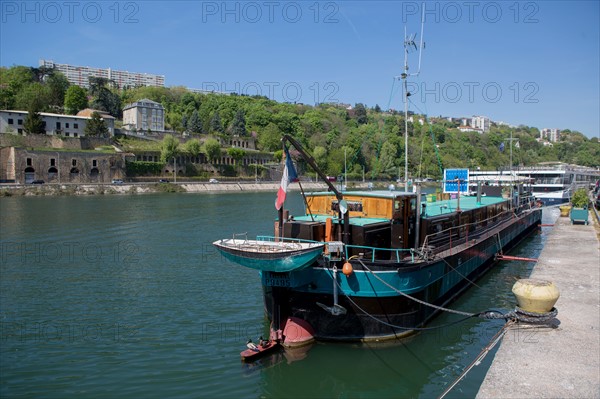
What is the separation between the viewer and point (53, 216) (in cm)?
4259

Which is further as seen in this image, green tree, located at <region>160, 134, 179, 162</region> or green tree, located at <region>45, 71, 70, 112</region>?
green tree, located at <region>45, 71, 70, 112</region>

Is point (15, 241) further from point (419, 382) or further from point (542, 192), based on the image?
point (542, 192)

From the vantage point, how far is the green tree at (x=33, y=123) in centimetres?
8581

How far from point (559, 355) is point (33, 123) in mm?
95554

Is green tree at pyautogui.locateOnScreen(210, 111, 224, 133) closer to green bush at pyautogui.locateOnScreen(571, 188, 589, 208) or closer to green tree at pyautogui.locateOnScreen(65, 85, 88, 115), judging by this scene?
green tree at pyautogui.locateOnScreen(65, 85, 88, 115)

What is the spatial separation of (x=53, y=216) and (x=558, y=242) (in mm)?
40564

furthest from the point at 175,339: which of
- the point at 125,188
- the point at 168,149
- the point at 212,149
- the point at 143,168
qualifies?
the point at 212,149

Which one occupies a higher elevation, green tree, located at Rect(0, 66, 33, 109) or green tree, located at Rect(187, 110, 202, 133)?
green tree, located at Rect(0, 66, 33, 109)

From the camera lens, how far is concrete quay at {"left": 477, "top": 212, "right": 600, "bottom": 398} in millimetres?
8070

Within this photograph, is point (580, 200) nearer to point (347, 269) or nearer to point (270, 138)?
point (347, 269)

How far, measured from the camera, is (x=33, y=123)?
86000 millimetres

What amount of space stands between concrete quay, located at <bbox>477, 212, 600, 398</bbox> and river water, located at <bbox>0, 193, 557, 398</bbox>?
1.31m

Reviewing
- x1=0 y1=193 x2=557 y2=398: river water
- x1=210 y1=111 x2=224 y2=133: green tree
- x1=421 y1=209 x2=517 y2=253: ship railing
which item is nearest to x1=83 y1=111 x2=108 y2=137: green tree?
x1=210 y1=111 x2=224 y2=133: green tree

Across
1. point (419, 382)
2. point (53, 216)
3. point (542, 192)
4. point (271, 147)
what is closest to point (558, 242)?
point (419, 382)
